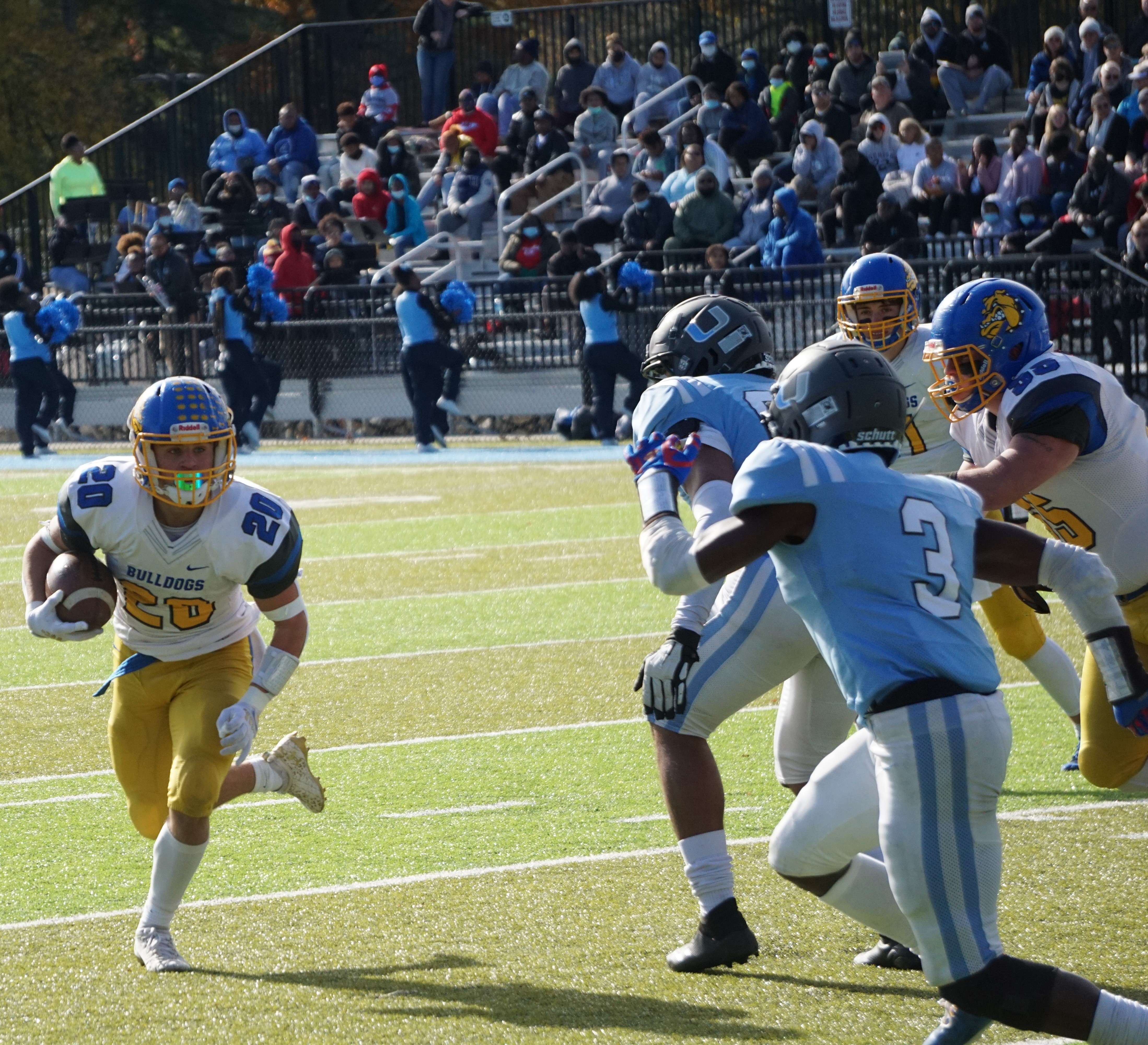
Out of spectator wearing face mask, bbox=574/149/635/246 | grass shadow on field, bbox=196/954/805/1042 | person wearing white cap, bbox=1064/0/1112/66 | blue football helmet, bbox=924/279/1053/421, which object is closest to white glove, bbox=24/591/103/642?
grass shadow on field, bbox=196/954/805/1042

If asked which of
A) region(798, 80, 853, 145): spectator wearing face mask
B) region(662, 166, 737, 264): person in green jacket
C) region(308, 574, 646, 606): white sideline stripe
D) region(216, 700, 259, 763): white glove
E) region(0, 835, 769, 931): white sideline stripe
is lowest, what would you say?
region(308, 574, 646, 606): white sideline stripe

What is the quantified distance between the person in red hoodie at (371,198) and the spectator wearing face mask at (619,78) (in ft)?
9.78

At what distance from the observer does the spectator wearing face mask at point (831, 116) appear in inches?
794

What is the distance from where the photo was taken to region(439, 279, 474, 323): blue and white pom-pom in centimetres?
1927

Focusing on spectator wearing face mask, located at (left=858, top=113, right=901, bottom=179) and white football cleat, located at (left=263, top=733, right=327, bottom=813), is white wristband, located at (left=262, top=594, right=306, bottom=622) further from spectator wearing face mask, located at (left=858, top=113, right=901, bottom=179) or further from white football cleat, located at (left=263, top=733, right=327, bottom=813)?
spectator wearing face mask, located at (left=858, top=113, right=901, bottom=179)

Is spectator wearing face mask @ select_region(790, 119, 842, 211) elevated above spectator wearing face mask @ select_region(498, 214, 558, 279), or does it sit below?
above

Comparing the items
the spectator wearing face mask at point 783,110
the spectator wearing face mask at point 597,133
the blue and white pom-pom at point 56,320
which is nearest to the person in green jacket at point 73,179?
the blue and white pom-pom at point 56,320

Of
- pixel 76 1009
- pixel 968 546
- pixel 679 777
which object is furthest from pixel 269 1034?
pixel 968 546

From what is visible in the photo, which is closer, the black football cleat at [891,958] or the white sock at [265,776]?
the black football cleat at [891,958]

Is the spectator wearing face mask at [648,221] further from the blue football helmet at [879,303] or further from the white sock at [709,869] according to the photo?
the white sock at [709,869]

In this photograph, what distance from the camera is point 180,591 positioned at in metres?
4.79

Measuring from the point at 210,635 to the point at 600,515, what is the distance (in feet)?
27.6

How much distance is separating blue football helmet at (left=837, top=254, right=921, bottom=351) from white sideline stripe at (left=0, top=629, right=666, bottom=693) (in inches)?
109

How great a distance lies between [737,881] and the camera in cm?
497
